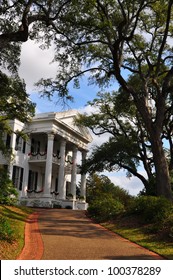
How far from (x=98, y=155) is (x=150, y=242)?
17.6m

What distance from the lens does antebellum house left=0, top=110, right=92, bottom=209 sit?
3297cm

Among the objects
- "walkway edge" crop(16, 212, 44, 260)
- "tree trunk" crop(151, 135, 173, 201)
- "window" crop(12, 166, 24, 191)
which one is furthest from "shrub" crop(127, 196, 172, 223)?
"window" crop(12, 166, 24, 191)

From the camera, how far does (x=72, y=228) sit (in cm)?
1590

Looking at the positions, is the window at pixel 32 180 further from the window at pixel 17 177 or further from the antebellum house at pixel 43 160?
the window at pixel 17 177

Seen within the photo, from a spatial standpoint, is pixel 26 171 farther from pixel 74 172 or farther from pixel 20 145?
pixel 74 172

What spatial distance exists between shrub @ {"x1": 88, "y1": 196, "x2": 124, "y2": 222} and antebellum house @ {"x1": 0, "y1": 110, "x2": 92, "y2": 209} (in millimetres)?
10356

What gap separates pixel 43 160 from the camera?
34.2 m

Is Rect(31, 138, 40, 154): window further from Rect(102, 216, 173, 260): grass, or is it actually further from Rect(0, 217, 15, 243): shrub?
Rect(0, 217, 15, 243): shrub

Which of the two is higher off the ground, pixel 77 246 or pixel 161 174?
pixel 161 174

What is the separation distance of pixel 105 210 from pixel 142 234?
6677 millimetres

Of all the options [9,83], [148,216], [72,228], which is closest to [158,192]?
[148,216]

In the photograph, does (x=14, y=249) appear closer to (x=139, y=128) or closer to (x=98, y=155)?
(x=98, y=155)

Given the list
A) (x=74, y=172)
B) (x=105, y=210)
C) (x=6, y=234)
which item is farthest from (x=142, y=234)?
(x=74, y=172)

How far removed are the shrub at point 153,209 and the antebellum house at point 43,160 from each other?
14917 mm
